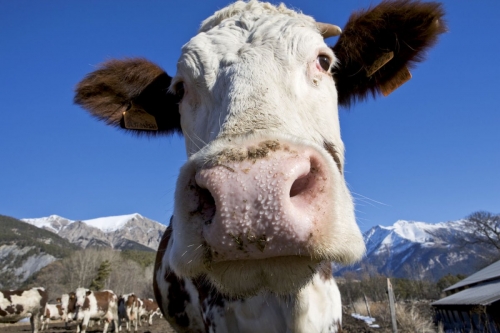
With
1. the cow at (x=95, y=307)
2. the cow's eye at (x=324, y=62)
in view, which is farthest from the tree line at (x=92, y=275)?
the cow's eye at (x=324, y=62)

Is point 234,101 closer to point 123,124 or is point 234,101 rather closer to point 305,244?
point 305,244

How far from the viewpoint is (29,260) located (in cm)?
14200

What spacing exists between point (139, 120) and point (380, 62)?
9.42ft

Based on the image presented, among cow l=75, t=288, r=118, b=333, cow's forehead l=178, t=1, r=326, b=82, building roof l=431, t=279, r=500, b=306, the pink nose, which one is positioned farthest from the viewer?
cow l=75, t=288, r=118, b=333

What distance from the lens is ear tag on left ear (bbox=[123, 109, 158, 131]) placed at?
4.25m

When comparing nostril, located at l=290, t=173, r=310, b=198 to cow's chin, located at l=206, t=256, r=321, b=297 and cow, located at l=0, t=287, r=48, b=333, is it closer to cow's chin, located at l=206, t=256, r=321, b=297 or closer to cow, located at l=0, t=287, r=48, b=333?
cow's chin, located at l=206, t=256, r=321, b=297

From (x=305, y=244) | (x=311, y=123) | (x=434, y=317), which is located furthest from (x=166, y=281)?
(x=434, y=317)

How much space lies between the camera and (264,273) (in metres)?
1.63

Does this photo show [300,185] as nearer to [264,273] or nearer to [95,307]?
[264,273]

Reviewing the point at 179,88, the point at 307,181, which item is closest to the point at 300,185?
the point at 307,181

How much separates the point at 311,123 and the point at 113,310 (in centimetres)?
2584

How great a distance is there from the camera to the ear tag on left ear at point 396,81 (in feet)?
13.4

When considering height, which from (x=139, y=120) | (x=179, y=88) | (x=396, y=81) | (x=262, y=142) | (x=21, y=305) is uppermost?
(x=396, y=81)

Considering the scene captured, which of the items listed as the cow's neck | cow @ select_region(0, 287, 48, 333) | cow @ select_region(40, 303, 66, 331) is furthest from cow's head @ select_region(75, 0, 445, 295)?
cow @ select_region(40, 303, 66, 331)
